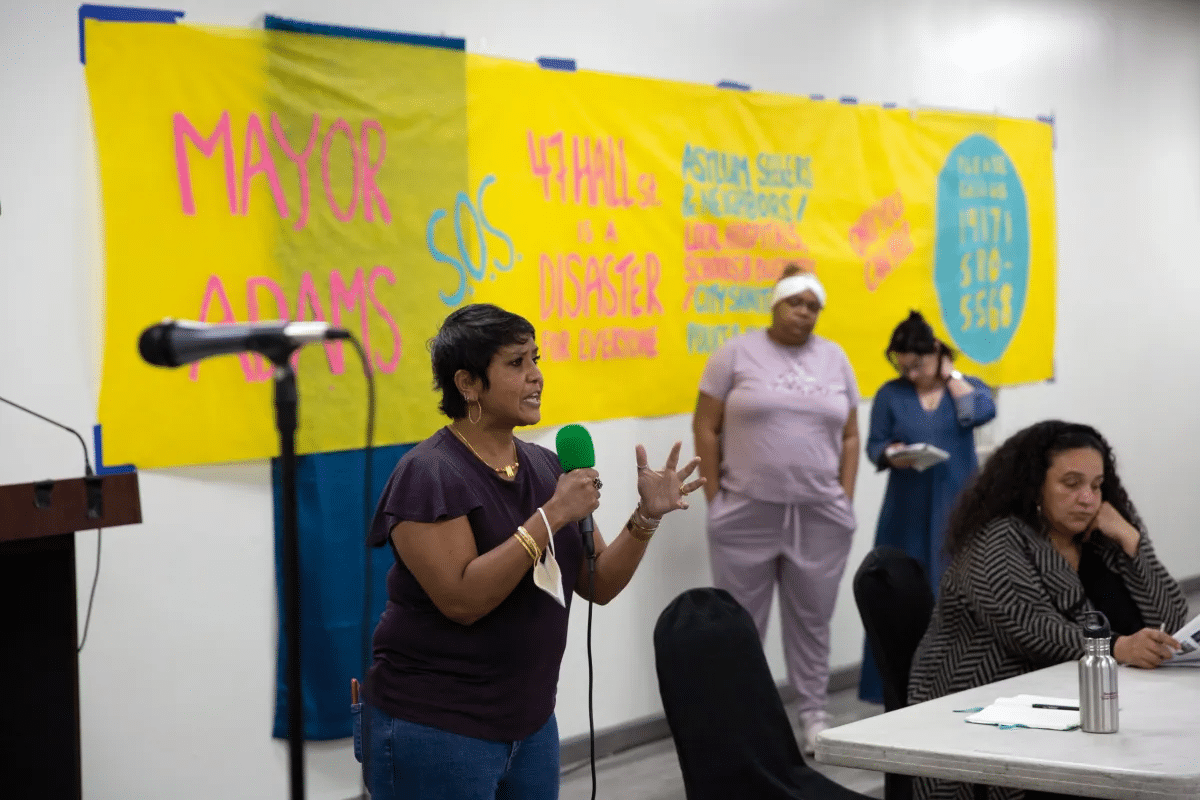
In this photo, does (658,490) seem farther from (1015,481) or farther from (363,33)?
(363,33)

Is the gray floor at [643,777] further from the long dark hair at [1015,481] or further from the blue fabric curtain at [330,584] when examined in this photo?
the long dark hair at [1015,481]

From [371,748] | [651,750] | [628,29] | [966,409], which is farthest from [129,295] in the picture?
[966,409]

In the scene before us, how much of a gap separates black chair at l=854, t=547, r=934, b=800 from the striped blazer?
0.09 meters

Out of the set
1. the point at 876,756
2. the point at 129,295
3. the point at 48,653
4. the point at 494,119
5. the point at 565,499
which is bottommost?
the point at 876,756

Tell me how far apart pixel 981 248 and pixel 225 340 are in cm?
535

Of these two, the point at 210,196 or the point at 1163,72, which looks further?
the point at 1163,72

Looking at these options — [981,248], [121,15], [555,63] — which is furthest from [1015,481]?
[981,248]

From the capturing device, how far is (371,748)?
7.45 ft

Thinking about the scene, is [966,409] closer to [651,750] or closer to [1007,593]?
[651,750]

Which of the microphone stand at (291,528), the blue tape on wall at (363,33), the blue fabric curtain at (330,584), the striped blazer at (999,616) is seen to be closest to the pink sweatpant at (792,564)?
the blue fabric curtain at (330,584)

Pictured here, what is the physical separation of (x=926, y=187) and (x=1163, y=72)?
2593 mm

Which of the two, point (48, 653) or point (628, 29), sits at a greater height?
point (628, 29)

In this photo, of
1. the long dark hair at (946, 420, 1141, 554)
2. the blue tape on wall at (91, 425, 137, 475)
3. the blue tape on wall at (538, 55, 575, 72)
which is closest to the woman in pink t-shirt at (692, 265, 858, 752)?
the blue tape on wall at (538, 55, 575, 72)

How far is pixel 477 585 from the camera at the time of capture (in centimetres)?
215
